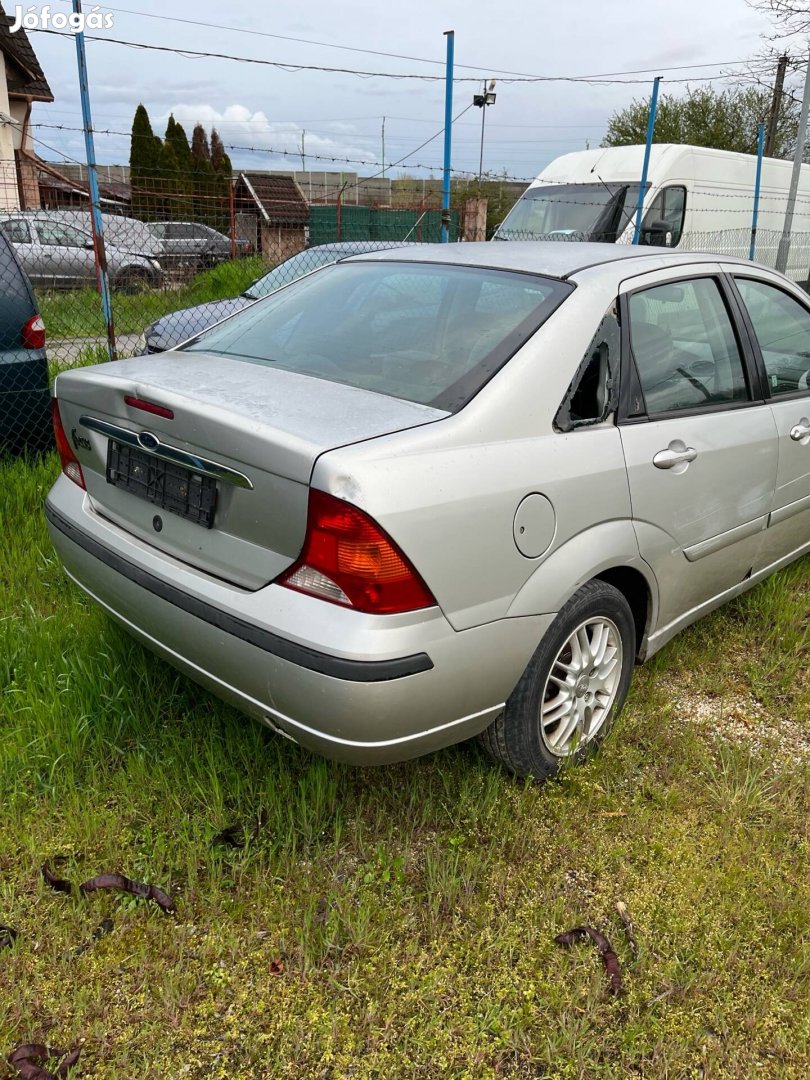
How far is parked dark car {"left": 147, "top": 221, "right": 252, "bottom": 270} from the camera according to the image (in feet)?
43.2

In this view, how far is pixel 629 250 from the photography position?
3057mm

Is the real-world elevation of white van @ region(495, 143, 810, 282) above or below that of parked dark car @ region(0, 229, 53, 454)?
above

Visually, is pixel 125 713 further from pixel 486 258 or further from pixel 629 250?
pixel 629 250

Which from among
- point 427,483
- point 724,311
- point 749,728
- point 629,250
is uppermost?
point 629,250

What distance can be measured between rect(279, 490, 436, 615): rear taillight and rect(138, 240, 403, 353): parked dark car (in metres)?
5.02

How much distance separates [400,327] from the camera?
2.75m

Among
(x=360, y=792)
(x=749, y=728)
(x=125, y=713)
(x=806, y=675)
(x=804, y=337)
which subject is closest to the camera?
(x=360, y=792)

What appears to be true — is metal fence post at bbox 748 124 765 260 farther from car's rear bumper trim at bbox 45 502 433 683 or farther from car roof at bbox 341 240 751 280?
car's rear bumper trim at bbox 45 502 433 683

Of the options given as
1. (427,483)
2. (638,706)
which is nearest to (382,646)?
(427,483)

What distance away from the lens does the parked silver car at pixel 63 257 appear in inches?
467

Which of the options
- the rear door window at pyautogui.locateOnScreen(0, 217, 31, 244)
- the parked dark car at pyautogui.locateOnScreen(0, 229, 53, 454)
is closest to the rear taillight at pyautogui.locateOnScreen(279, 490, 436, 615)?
the parked dark car at pyautogui.locateOnScreen(0, 229, 53, 454)

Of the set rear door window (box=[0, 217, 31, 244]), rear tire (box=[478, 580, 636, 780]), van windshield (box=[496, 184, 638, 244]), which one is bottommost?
rear tire (box=[478, 580, 636, 780])

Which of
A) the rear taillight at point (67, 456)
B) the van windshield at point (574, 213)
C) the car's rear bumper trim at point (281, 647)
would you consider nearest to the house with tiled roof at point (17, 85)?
the van windshield at point (574, 213)

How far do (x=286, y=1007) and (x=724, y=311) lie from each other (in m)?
2.76
